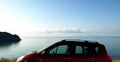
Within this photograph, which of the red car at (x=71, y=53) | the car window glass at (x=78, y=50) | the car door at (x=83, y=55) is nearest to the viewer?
the red car at (x=71, y=53)

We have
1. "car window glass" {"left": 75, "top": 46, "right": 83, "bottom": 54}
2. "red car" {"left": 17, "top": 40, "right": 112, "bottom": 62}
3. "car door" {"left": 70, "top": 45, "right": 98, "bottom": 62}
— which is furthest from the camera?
"car window glass" {"left": 75, "top": 46, "right": 83, "bottom": 54}

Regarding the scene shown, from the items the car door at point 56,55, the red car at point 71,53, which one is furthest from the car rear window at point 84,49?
the car door at point 56,55

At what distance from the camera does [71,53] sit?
40.1 ft

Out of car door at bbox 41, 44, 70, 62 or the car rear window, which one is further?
the car rear window

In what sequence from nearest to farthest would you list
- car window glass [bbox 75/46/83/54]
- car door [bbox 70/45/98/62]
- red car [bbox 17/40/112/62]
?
red car [bbox 17/40/112/62]
car door [bbox 70/45/98/62]
car window glass [bbox 75/46/83/54]

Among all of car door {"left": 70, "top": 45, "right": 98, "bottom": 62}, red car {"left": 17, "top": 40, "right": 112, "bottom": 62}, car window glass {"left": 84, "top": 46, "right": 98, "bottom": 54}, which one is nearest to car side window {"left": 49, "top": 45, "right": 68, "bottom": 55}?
red car {"left": 17, "top": 40, "right": 112, "bottom": 62}

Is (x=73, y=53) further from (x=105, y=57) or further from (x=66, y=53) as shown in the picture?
(x=105, y=57)

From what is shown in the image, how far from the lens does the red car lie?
39.4ft

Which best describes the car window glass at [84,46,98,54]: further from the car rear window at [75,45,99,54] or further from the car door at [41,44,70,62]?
the car door at [41,44,70,62]

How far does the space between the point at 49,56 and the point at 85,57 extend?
167cm

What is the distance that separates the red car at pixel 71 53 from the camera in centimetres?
1201

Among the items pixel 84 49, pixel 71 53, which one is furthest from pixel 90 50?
pixel 71 53

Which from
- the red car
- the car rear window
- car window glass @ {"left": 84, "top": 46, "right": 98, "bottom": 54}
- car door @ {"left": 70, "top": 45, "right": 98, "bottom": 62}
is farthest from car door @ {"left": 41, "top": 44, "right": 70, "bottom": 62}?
car window glass @ {"left": 84, "top": 46, "right": 98, "bottom": 54}

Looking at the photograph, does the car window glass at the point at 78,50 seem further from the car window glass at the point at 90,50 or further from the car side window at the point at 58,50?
the car side window at the point at 58,50
